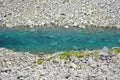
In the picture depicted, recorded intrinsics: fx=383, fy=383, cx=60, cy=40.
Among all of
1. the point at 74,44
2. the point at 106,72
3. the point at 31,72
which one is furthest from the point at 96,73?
the point at 74,44

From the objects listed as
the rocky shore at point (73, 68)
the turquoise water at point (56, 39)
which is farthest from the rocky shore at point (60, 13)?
the rocky shore at point (73, 68)

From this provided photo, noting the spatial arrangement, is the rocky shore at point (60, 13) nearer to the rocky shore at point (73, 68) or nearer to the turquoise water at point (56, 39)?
the turquoise water at point (56, 39)

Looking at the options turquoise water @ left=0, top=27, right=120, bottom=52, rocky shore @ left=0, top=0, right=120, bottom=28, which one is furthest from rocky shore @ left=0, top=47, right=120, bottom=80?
rocky shore @ left=0, top=0, right=120, bottom=28

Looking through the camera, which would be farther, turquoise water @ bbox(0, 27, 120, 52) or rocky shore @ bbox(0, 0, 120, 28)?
rocky shore @ bbox(0, 0, 120, 28)

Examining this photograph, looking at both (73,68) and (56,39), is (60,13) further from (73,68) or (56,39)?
(73,68)

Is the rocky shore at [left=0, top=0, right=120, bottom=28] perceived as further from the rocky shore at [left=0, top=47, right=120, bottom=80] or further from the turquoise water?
the rocky shore at [left=0, top=47, right=120, bottom=80]

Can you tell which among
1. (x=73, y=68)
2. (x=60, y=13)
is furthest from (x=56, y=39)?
(x=73, y=68)
